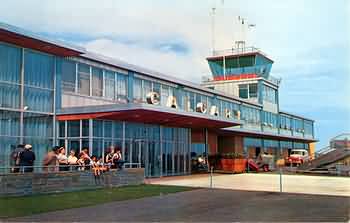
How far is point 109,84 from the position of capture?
25.0 metres

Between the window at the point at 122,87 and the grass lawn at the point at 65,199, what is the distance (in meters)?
9.09

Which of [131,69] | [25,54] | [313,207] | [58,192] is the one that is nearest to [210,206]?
[313,207]

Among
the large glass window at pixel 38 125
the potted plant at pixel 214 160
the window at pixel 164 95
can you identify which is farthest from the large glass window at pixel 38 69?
the potted plant at pixel 214 160

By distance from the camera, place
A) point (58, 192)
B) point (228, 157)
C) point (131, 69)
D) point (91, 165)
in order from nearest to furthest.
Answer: point (58, 192) → point (91, 165) → point (131, 69) → point (228, 157)

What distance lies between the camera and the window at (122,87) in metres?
25.7

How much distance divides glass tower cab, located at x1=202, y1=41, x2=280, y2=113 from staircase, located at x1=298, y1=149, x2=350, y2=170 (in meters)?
11.1

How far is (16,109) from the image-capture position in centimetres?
1923

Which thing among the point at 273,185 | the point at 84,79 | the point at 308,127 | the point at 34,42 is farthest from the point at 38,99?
the point at 308,127

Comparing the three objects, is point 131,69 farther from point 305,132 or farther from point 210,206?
point 305,132

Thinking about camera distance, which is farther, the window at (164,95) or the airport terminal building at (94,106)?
the window at (164,95)

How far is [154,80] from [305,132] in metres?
37.2

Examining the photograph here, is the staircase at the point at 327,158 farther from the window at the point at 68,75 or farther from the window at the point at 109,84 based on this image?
the window at the point at 68,75

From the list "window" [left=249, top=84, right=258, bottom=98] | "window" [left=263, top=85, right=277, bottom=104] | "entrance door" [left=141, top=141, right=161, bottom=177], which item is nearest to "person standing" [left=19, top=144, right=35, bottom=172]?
"entrance door" [left=141, top=141, right=161, bottom=177]

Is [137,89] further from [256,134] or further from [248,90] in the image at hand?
[248,90]
